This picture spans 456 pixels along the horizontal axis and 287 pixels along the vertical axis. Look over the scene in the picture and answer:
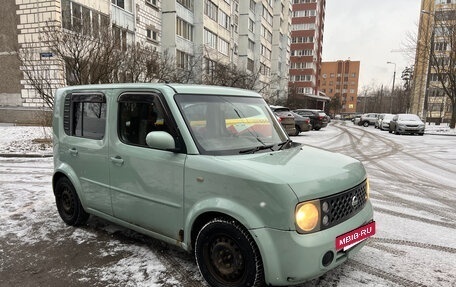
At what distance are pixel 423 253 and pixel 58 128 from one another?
4.98m

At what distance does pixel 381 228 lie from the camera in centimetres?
461

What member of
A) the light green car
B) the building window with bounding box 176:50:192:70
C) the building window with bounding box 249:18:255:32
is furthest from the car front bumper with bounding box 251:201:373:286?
the building window with bounding box 249:18:255:32

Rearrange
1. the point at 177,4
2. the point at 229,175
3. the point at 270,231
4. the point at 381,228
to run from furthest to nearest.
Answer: the point at 177,4 → the point at 381,228 → the point at 229,175 → the point at 270,231

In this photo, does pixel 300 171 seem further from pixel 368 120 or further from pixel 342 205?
pixel 368 120

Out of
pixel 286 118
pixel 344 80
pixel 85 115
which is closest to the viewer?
pixel 85 115

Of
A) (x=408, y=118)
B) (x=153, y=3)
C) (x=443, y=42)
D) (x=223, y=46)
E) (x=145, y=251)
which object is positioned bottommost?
(x=145, y=251)

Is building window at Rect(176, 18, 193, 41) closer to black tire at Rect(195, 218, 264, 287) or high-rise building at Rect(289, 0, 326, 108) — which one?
black tire at Rect(195, 218, 264, 287)

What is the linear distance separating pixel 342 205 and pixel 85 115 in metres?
3.28

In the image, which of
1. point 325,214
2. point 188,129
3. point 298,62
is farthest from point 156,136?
point 298,62

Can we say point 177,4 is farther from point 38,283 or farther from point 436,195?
point 38,283

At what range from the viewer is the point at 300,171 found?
2791 mm

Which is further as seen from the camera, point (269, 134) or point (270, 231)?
point (269, 134)

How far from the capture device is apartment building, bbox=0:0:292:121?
18312 mm

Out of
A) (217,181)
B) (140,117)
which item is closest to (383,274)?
(217,181)
